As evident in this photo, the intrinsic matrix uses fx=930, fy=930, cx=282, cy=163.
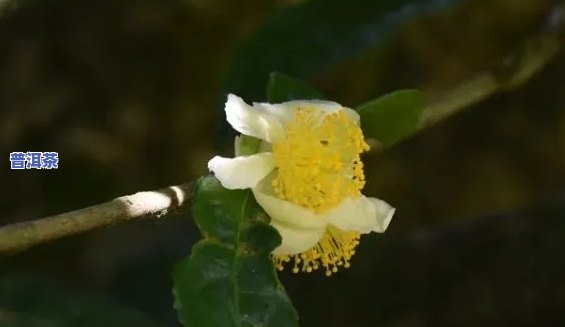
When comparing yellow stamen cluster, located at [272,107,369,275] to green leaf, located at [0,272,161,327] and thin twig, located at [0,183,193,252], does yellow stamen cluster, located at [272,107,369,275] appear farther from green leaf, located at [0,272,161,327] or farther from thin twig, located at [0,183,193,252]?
green leaf, located at [0,272,161,327]

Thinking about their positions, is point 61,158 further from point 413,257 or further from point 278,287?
point 278,287

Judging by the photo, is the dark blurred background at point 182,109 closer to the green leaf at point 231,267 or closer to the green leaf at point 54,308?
the green leaf at point 54,308

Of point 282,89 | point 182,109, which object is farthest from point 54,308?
point 182,109

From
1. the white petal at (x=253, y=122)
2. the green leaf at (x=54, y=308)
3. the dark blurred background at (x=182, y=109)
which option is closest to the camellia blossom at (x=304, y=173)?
the white petal at (x=253, y=122)

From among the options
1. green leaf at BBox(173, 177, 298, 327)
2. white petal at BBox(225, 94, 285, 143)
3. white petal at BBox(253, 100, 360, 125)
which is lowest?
green leaf at BBox(173, 177, 298, 327)

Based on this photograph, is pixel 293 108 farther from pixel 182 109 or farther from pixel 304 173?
pixel 182 109

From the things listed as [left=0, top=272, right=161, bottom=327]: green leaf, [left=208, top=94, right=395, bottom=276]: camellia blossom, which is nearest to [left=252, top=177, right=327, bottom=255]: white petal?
[left=208, top=94, right=395, bottom=276]: camellia blossom

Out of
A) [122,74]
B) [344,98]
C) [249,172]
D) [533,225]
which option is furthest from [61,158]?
[249,172]
